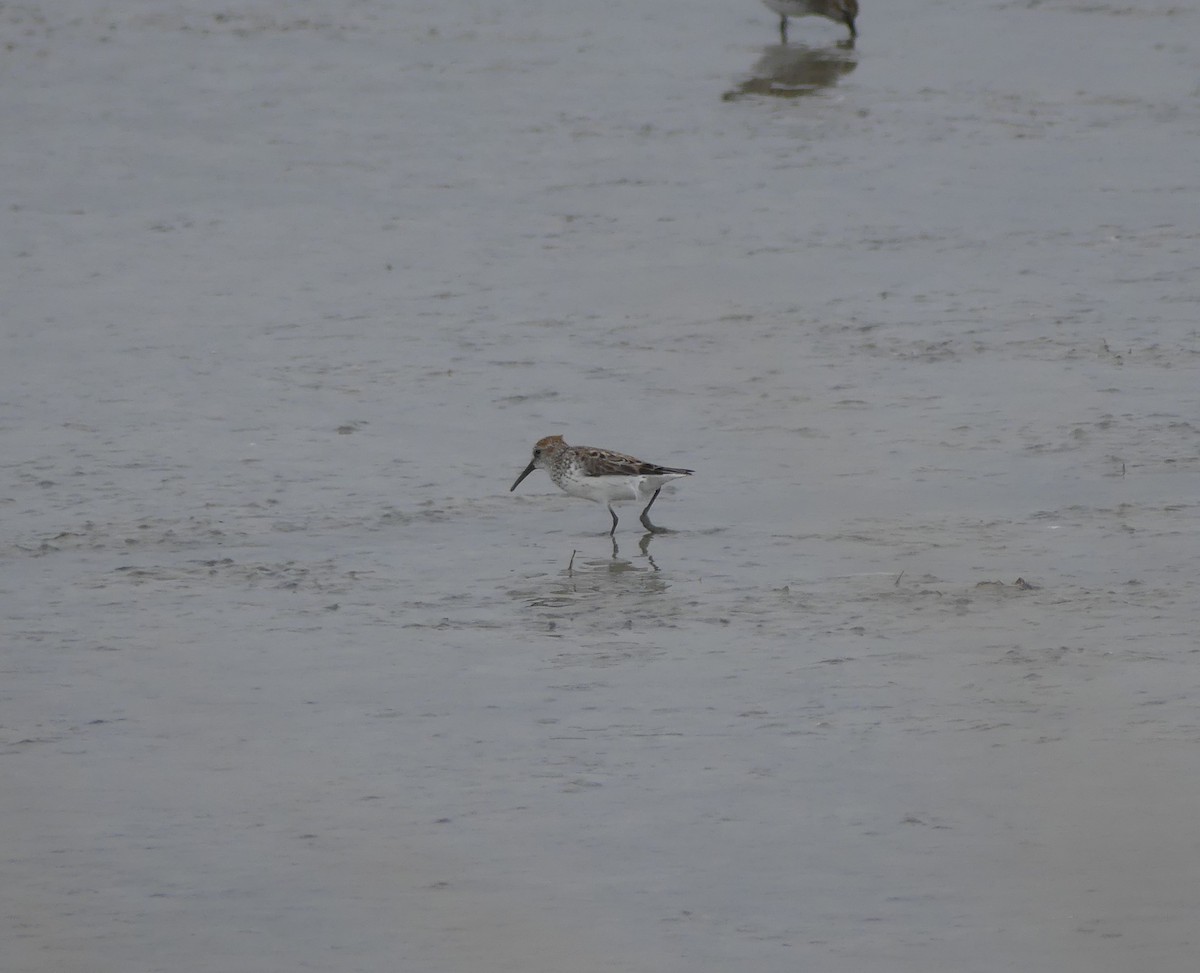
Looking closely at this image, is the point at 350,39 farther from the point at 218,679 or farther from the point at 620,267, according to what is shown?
the point at 218,679

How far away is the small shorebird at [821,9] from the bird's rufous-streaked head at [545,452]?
12351 mm

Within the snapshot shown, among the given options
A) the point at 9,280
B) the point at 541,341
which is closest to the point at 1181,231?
the point at 541,341

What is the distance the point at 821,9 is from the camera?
21000 mm

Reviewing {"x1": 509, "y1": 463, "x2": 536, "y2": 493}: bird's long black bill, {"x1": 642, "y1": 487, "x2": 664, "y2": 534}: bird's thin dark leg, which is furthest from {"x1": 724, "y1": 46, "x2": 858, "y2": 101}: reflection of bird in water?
{"x1": 642, "y1": 487, "x2": 664, "y2": 534}: bird's thin dark leg

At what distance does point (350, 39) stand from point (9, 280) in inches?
320

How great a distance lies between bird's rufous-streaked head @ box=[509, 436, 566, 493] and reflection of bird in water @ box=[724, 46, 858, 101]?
373 inches

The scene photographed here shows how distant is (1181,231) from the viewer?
46.1 feet

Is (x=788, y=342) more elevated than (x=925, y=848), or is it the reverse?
(x=788, y=342)

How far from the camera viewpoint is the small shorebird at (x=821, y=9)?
20984 mm

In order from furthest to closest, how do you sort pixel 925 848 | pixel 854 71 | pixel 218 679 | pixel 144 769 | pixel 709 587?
pixel 854 71
pixel 709 587
pixel 218 679
pixel 144 769
pixel 925 848

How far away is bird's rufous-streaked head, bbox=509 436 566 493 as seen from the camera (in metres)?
9.73

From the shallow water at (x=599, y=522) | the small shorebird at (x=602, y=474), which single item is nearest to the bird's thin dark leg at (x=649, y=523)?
the small shorebird at (x=602, y=474)

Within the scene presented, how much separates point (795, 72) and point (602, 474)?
11.4 metres

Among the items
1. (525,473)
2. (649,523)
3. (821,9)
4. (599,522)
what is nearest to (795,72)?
(821,9)
